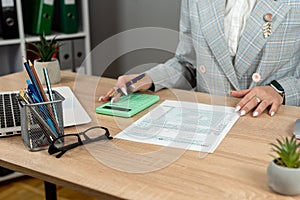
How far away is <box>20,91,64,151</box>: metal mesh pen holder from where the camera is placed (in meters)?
0.90

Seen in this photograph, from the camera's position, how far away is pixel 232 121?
106cm

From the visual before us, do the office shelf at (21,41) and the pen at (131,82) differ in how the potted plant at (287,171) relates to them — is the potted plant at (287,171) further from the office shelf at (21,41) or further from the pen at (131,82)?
the office shelf at (21,41)

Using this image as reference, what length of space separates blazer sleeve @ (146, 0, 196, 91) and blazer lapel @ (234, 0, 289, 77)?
0.21 meters

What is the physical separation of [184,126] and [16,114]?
0.42m

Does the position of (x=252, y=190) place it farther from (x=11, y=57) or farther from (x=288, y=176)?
(x=11, y=57)

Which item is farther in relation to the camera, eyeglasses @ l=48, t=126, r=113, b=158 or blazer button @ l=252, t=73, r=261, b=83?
blazer button @ l=252, t=73, r=261, b=83

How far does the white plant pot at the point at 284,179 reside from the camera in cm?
69

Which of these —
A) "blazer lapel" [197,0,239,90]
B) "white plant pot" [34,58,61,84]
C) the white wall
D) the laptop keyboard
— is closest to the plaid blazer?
"blazer lapel" [197,0,239,90]

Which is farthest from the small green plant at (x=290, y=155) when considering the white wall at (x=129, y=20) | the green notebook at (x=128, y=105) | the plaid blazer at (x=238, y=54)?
the white wall at (x=129, y=20)

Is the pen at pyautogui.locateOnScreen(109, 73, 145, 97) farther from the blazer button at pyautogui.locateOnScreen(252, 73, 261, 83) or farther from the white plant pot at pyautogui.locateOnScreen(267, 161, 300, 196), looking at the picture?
the white plant pot at pyautogui.locateOnScreen(267, 161, 300, 196)

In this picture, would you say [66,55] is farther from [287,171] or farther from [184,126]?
[287,171]

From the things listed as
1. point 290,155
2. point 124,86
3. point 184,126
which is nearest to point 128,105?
point 124,86

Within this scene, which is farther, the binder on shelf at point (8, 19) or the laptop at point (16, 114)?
the binder on shelf at point (8, 19)

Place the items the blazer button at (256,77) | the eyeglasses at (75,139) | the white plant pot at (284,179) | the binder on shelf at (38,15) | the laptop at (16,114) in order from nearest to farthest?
1. the white plant pot at (284,179)
2. the eyeglasses at (75,139)
3. the laptop at (16,114)
4. the blazer button at (256,77)
5. the binder on shelf at (38,15)
